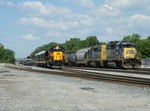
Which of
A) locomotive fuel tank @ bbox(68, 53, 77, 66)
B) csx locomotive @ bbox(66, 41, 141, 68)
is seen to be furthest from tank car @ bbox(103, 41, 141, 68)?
locomotive fuel tank @ bbox(68, 53, 77, 66)

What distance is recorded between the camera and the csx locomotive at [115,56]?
44.4 metres

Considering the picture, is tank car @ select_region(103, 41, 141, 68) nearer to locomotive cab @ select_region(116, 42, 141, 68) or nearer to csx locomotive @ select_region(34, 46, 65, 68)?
locomotive cab @ select_region(116, 42, 141, 68)

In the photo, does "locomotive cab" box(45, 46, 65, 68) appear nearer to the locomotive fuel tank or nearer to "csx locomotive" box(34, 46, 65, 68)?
"csx locomotive" box(34, 46, 65, 68)

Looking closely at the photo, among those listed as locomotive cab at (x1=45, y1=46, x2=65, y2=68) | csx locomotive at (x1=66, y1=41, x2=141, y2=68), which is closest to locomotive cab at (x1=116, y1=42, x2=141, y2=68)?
csx locomotive at (x1=66, y1=41, x2=141, y2=68)

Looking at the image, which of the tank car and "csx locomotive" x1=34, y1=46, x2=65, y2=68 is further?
"csx locomotive" x1=34, y1=46, x2=65, y2=68

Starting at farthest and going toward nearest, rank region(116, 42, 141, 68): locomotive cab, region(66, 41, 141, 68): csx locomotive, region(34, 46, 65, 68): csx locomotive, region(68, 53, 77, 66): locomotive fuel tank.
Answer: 1. region(68, 53, 77, 66): locomotive fuel tank
2. region(34, 46, 65, 68): csx locomotive
3. region(66, 41, 141, 68): csx locomotive
4. region(116, 42, 141, 68): locomotive cab

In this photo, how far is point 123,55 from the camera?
147ft

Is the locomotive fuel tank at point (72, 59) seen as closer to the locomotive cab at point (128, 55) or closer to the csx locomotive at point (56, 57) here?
the csx locomotive at point (56, 57)

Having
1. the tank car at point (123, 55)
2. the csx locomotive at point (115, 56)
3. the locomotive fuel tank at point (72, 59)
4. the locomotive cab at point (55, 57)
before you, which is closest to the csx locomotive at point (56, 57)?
the locomotive cab at point (55, 57)

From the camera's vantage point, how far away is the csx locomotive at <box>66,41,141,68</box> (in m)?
44.4

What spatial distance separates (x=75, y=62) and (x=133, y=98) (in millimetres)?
59227

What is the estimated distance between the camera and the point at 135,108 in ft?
36.7

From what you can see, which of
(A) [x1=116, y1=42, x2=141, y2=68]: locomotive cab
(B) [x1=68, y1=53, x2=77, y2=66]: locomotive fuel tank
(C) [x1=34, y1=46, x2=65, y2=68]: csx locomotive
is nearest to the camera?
(A) [x1=116, y1=42, x2=141, y2=68]: locomotive cab

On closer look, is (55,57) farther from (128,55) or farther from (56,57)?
(128,55)
